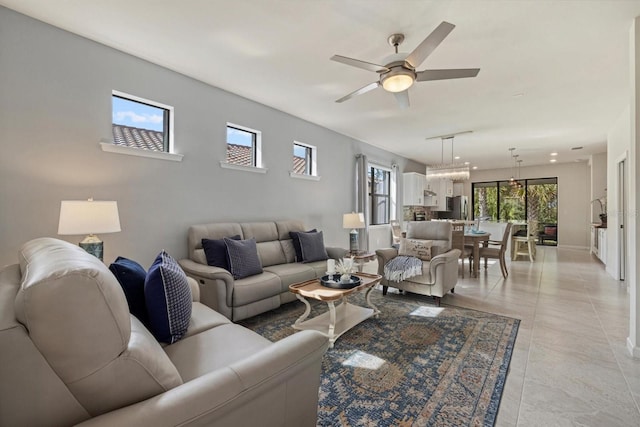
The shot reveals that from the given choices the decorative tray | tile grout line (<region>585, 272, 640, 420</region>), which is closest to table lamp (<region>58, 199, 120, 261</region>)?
the decorative tray

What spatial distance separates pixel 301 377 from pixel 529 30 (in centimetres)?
321

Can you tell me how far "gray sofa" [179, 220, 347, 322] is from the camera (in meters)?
2.86

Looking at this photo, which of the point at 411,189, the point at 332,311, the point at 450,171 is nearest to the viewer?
the point at 332,311

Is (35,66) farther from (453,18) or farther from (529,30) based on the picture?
(529,30)

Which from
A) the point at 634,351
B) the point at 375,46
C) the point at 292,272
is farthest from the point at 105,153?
the point at 634,351

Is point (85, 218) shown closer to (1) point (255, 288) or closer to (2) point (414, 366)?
(1) point (255, 288)

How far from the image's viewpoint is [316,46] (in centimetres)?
278

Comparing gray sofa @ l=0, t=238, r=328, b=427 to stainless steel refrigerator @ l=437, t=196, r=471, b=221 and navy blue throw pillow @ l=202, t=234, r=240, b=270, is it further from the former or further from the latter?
stainless steel refrigerator @ l=437, t=196, r=471, b=221

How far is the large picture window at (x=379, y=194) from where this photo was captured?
7121 mm

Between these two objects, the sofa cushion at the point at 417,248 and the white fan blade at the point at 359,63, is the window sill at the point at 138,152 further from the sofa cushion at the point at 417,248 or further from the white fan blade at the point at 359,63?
the sofa cushion at the point at 417,248

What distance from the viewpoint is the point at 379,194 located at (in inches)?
291

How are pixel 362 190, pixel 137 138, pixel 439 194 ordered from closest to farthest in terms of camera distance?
1. pixel 137 138
2. pixel 362 190
3. pixel 439 194

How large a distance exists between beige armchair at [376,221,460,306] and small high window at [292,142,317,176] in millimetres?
2030

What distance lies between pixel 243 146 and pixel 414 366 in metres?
3.50
